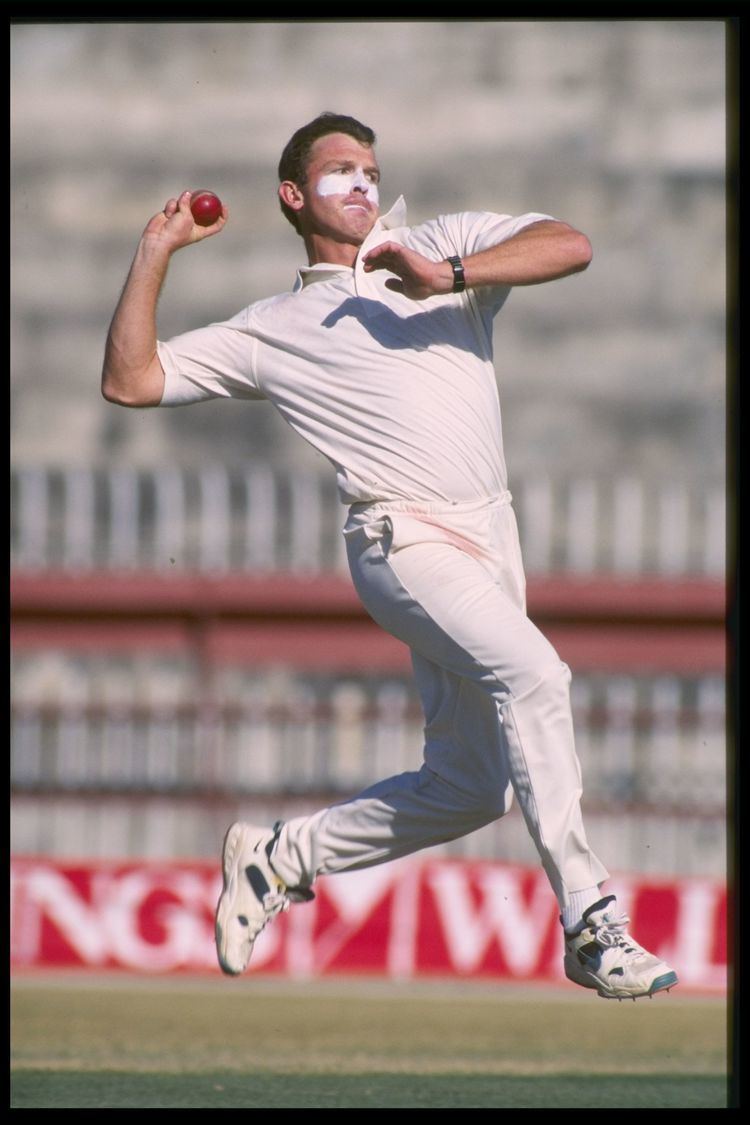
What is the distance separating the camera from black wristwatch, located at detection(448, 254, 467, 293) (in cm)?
507

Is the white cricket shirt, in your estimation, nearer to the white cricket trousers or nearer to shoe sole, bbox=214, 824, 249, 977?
the white cricket trousers

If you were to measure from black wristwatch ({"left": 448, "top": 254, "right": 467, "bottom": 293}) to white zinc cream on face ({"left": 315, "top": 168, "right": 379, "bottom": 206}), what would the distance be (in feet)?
1.99

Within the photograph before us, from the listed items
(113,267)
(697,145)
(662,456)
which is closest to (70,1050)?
(662,456)

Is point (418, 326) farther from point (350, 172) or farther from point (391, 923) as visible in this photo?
point (391, 923)

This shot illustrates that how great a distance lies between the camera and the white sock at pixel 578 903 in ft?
16.7

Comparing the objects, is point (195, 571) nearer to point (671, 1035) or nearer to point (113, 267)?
point (113, 267)

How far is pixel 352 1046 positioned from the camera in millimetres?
8859

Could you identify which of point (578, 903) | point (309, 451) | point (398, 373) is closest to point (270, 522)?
point (309, 451)

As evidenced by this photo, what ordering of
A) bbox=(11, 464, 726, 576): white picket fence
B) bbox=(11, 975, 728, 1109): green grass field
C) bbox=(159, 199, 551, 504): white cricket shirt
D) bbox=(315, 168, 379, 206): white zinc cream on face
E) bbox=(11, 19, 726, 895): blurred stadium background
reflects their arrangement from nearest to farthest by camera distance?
1. bbox=(159, 199, 551, 504): white cricket shirt
2. bbox=(315, 168, 379, 206): white zinc cream on face
3. bbox=(11, 975, 728, 1109): green grass field
4. bbox=(11, 19, 726, 895): blurred stadium background
5. bbox=(11, 464, 726, 576): white picket fence

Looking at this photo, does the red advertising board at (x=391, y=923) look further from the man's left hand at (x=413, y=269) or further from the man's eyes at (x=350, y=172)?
the man's left hand at (x=413, y=269)

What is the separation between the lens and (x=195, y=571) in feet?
50.6

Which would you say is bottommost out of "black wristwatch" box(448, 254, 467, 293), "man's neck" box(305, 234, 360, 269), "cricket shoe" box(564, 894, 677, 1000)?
"cricket shoe" box(564, 894, 677, 1000)

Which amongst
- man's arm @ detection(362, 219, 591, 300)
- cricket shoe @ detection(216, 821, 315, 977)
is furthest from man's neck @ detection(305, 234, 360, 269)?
cricket shoe @ detection(216, 821, 315, 977)

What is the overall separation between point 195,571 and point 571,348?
17.0ft
